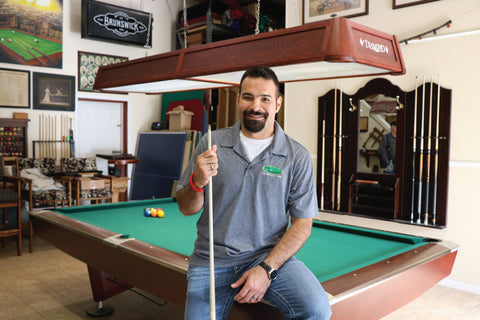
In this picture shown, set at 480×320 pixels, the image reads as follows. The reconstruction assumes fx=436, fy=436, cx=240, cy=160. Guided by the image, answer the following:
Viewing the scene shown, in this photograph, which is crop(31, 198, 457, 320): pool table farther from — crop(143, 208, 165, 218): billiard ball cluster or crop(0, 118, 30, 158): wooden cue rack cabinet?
crop(0, 118, 30, 158): wooden cue rack cabinet

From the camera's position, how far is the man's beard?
1.75m

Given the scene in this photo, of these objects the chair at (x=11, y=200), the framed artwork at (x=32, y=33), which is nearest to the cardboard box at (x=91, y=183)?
the chair at (x=11, y=200)

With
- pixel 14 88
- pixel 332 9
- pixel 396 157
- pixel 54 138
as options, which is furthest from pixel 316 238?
pixel 14 88

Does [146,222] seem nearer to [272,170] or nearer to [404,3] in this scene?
[272,170]

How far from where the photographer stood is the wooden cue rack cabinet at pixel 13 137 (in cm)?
594

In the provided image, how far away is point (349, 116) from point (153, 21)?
4421mm

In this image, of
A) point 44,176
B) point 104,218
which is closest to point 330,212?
point 104,218

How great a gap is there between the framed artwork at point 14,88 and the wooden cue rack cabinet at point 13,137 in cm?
30

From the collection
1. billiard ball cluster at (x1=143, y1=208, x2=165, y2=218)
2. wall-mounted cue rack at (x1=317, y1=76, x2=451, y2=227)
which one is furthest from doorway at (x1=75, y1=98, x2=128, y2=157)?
billiard ball cluster at (x1=143, y1=208, x2=165, y2=218)

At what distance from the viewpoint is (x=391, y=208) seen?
4254 millimetres

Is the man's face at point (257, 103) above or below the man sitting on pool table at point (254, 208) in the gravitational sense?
above

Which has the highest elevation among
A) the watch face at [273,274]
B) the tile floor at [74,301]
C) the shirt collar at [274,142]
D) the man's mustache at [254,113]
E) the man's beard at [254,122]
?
the man's mustache at [254,113]

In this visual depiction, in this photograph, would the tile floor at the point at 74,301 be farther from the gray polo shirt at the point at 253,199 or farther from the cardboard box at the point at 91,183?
the gray polo shirt at the point at 253,199

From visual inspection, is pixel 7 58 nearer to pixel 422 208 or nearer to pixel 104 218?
pixel 104 218
